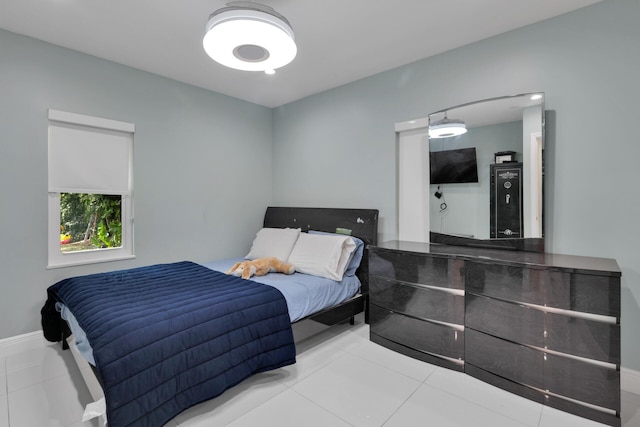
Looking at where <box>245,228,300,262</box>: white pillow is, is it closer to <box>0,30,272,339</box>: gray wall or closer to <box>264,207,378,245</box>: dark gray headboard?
<box>264,207,378,245</box>: dark gray headboard

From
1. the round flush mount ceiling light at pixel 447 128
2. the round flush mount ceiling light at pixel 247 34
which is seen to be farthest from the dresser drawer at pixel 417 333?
the round flush mount ceiling light at pixel 247 34

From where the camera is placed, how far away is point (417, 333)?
2.49 metres

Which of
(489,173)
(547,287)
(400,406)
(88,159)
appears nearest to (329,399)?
(400,406)

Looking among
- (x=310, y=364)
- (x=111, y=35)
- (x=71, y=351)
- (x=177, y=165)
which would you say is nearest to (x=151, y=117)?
(x=177, y=165)

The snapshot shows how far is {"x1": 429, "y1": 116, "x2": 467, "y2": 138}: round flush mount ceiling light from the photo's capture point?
9.21ft

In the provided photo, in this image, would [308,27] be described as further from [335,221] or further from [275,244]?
[275,244]

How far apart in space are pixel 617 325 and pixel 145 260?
4.02 metres

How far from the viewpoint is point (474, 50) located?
2770 mm

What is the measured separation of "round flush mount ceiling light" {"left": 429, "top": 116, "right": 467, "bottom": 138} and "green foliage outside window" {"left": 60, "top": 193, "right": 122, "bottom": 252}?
3.40 meters

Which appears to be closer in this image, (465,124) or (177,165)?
(465,124)

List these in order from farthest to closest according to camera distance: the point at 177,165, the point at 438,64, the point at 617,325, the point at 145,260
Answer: the point at 177,165 < the point at 145,260 < the point at 438,64 < the point at 617,325

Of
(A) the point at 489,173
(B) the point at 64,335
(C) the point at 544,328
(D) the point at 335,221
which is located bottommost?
(B) the point at 64,335

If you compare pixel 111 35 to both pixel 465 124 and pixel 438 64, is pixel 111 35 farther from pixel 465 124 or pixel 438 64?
pixel 465 124

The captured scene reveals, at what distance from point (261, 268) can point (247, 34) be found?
191cm
